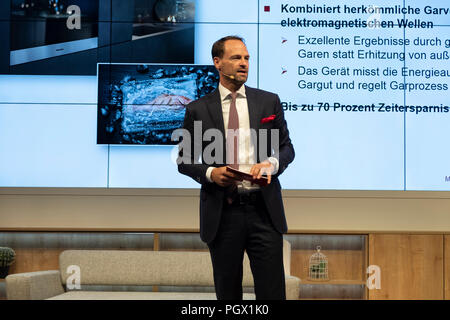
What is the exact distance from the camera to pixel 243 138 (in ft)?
9.02

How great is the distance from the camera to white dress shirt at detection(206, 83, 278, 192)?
2674 mm

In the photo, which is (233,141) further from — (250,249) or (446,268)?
(446,268)

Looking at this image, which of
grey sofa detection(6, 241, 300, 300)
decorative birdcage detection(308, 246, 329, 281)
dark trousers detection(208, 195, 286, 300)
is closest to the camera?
dark trousers detection(208, 195, 286, 300)

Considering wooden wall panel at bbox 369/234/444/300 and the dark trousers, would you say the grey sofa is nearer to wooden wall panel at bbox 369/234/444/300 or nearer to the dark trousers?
wooden wall panel at bbox 369/234/444/300

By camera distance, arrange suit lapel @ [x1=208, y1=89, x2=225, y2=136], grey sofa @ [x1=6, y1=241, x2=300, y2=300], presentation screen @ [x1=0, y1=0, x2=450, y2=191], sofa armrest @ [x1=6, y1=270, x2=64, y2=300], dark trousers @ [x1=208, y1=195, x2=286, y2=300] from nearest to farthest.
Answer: dark trousers @ [x1=208, y1=195, x2=286, y2=300] → suit lapel @ [x1=208, y1=89, x2=225, y2=136] → sofa armrest @ [x1=6, y1=270, x2=64, y2=300] → grey sofa @ [x1=6, y1=241, x2=300, y2=300] → presentation screen @ [x1=0, y1=0, x2=450, y2=191]

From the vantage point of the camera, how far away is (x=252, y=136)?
2748 mm

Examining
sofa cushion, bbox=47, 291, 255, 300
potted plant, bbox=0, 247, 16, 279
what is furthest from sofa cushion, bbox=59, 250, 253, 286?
potted plant, bbox=0, 247, 16, 279

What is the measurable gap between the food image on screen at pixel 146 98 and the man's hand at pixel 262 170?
2813 millimetres

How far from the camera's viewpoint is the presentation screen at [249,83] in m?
5.32

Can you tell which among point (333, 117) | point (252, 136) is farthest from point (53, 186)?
point (252, 136)

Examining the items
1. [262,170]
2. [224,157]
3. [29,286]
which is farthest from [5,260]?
[262,170]

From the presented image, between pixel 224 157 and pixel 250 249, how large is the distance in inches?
16.3

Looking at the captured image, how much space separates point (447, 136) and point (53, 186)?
3362mm

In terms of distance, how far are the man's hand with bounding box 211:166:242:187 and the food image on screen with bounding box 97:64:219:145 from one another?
9.12 feet
